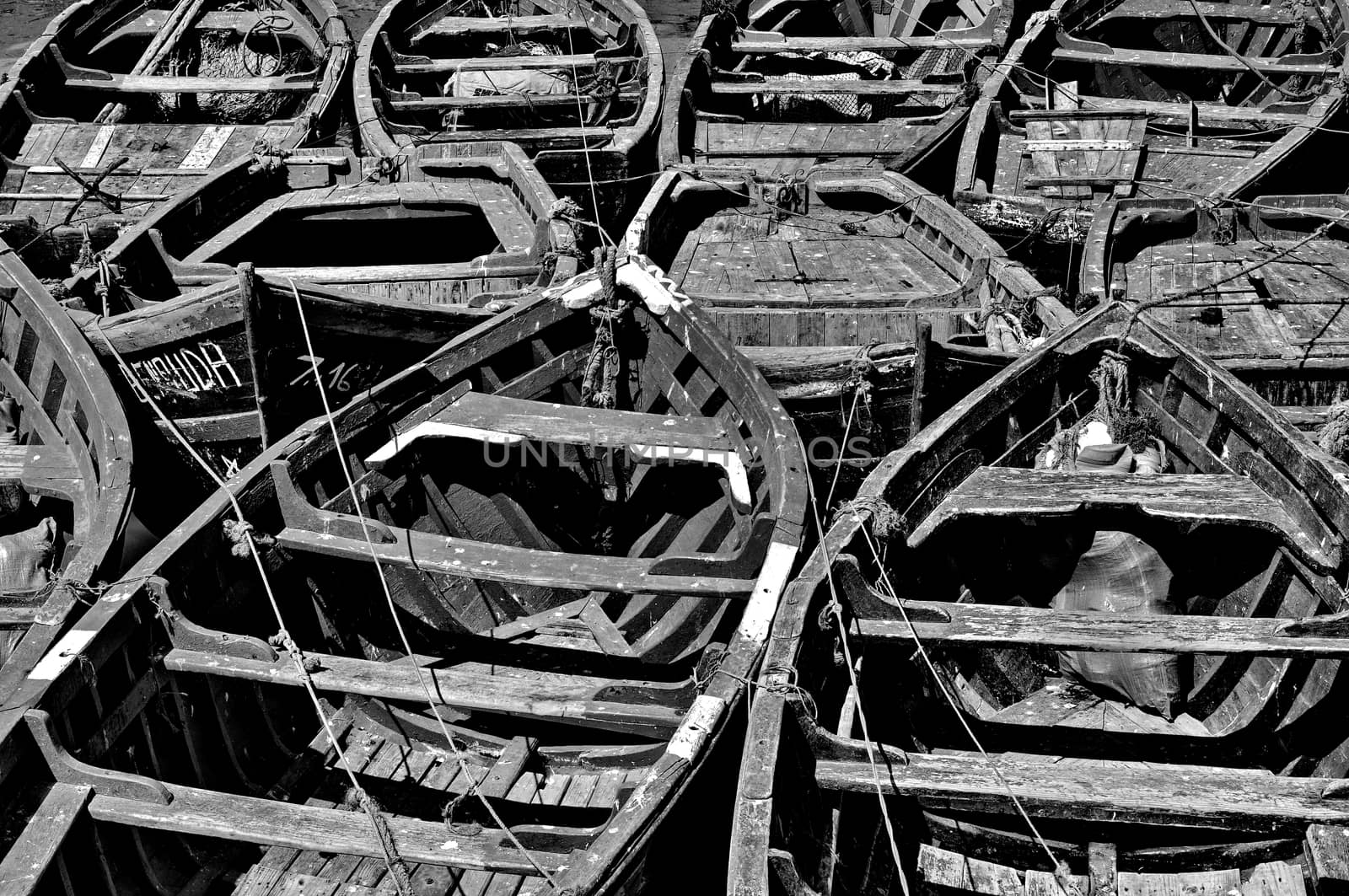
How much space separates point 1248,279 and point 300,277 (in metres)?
6.71

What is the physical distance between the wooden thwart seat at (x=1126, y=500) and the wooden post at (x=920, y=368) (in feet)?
2.35

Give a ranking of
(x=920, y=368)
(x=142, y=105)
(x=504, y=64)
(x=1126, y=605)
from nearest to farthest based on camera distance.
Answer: (x=1126, y=605)
(x=920, y=368)
(x=142, y=105)
(x=504, y=64)

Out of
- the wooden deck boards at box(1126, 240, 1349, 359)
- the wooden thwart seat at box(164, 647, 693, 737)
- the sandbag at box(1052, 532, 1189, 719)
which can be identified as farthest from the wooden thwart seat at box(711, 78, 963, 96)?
the wooden thwart seat at box(164, 647, 693, 737)

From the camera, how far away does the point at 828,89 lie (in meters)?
12.3

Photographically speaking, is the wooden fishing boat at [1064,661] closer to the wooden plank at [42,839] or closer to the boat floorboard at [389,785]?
the boat floorboard at [389,785]

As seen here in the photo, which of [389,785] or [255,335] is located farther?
[255,335]

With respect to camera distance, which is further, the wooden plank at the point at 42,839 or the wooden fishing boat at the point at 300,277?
the wooden fishing boat at the point at 300,277

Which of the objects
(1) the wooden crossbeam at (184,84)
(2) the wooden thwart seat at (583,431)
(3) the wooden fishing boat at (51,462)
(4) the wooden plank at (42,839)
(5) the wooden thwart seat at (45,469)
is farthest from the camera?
(1) the wooden crossbeam at (184,84)

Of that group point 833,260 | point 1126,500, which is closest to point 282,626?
point 1126,500

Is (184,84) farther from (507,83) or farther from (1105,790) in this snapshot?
(1105,790)

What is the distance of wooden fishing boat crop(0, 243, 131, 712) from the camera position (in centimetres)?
587

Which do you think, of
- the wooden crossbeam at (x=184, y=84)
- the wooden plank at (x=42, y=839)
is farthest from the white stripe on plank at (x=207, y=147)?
the wooden plank at (x=42, y=839)

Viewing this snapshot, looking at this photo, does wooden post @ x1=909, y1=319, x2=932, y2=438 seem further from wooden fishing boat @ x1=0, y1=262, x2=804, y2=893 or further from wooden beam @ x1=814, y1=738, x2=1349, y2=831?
wooden beam @ x1=814, y1=738, x2=1349, y2=831

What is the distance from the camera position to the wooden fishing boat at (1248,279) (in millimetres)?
7508
